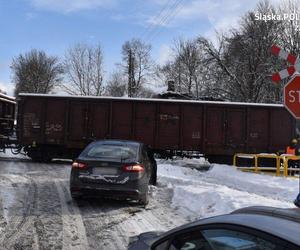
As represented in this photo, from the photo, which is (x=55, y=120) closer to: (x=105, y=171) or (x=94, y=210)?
(x=105, y=171)

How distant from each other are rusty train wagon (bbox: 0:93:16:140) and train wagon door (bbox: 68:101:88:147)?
343cm

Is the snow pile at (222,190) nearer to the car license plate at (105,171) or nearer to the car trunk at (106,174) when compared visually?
the car trunk at (106,174)

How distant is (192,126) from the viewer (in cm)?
2289

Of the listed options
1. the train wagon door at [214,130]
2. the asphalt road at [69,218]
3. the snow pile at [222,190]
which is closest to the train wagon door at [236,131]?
the train wagon door at [214,130]

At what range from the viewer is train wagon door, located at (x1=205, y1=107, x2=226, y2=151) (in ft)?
75.0

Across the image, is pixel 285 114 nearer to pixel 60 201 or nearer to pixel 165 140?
pixel 165 140

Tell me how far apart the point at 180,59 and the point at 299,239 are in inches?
2540

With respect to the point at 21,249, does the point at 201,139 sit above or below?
above

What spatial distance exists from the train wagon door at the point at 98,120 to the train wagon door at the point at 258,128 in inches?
257

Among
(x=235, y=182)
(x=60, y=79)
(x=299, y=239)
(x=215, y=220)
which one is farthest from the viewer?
(x=60, y=79)

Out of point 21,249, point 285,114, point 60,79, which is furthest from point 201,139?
point 60,79

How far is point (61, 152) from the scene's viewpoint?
77.8ft

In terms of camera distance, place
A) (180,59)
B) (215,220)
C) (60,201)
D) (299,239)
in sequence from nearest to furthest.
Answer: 1. (299,239)
2. (215,220)
3. (60,201)
4. (180,59)

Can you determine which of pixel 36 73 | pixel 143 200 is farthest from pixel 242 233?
pixel 36 73
